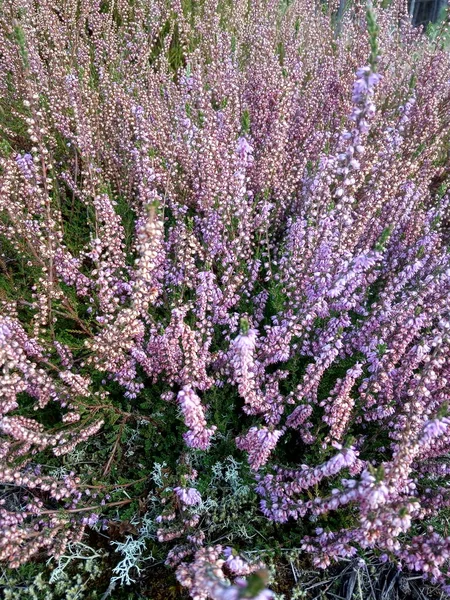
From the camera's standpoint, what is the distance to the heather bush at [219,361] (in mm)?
2248

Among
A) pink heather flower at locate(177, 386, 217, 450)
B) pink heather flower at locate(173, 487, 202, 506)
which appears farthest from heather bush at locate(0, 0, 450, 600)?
pink heather flower at locate(173, 487, 202, 506)

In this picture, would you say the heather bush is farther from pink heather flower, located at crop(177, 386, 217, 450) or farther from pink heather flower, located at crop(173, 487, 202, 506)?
pink heather flower, located at crop(173, 487, 202, 506)

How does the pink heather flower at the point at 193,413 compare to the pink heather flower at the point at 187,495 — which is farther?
the pink heather flower at the point at 187,495

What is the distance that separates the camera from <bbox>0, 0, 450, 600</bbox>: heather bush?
2.25m

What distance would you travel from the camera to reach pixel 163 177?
3299 mm

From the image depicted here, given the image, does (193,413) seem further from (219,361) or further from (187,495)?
(219,361)

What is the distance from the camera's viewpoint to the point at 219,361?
298 centimetres

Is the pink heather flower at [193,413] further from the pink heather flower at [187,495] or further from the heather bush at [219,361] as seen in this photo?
the pink heather flower at [187,495]

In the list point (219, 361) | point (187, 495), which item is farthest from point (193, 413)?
point (219, 361)

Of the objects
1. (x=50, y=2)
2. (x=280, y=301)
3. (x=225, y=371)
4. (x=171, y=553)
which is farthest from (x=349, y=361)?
(x=50, y=2)

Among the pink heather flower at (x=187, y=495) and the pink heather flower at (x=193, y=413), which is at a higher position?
the pink heather flower at (x=193, y=413)

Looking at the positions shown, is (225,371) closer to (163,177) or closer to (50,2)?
(163,177)

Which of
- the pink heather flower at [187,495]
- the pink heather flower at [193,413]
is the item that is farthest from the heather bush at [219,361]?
the pink heather flower at [187,495]

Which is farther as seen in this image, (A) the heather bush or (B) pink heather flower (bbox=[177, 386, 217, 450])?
(A) the heather bush
